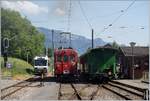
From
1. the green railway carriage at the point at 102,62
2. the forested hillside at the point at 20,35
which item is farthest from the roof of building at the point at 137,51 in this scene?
the forested hillside at the point at 20,35

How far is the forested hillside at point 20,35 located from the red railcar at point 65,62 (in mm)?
59129

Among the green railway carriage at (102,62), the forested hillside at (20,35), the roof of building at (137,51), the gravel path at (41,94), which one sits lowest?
the gravel path at (41,94)

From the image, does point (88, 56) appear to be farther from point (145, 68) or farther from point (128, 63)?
point (128, 63)

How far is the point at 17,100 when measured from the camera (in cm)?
2178

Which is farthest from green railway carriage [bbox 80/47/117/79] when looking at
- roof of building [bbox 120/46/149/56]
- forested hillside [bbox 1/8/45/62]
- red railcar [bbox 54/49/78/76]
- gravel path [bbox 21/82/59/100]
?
forested hillside [bbox 1/8/45/62]

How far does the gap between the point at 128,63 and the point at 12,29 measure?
186 ft

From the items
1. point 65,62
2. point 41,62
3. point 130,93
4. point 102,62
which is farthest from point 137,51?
point 130,93

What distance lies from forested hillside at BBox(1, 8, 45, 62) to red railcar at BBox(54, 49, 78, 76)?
59.1 metres

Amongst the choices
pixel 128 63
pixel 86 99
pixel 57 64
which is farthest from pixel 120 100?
pixel 128 63

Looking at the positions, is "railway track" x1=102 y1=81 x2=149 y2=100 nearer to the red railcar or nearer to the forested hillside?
the red railcar

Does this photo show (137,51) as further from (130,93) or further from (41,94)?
(41,94)

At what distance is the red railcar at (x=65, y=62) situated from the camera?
4022cm

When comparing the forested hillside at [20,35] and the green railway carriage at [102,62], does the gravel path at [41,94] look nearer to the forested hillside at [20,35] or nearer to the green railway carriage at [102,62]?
the green railway carriage at [102,62]

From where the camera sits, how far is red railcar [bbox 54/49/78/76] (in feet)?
132
